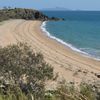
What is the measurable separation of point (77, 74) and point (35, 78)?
11.0 metres

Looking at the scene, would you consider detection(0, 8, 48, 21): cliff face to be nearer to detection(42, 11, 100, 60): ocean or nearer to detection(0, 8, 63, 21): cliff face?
detection(0, 8, 63, 21): cliff face

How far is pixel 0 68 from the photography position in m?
10.9

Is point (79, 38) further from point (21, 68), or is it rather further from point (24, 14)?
point (24, 14)

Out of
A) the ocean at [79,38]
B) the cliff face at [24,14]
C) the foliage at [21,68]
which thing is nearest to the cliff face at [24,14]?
the cliff face at [24,14]

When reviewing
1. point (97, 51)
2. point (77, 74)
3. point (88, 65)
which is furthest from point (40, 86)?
point (97, 51)

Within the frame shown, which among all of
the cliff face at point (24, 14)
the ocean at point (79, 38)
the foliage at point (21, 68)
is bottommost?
the cliff face at point (24, 14)

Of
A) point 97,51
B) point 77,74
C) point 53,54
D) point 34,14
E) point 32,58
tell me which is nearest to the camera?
point 32,58

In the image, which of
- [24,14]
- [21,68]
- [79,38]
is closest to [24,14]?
[24,14]

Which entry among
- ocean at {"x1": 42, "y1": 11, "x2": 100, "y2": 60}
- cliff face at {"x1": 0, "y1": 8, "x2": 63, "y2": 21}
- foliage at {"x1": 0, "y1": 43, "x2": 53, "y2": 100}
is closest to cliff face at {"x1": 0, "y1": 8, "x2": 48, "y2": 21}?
cliff face at {"x1": 0, "y1": 8, "x2": 63, "y2": 21}

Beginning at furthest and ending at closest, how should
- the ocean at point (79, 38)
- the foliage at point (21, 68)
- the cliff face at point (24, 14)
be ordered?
the cliff face at point (24, 14), the ocean at point (79, 38), the foliage at point (21, 68)

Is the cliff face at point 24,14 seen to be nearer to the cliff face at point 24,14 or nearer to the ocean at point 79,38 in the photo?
the cliff face at point 24,14

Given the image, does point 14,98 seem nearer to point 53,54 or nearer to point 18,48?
point 18,48

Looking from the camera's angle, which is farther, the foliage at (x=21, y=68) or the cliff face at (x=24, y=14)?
the cliff face at (x=24, y=14)

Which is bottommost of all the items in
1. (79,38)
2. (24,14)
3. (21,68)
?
(24,14)
